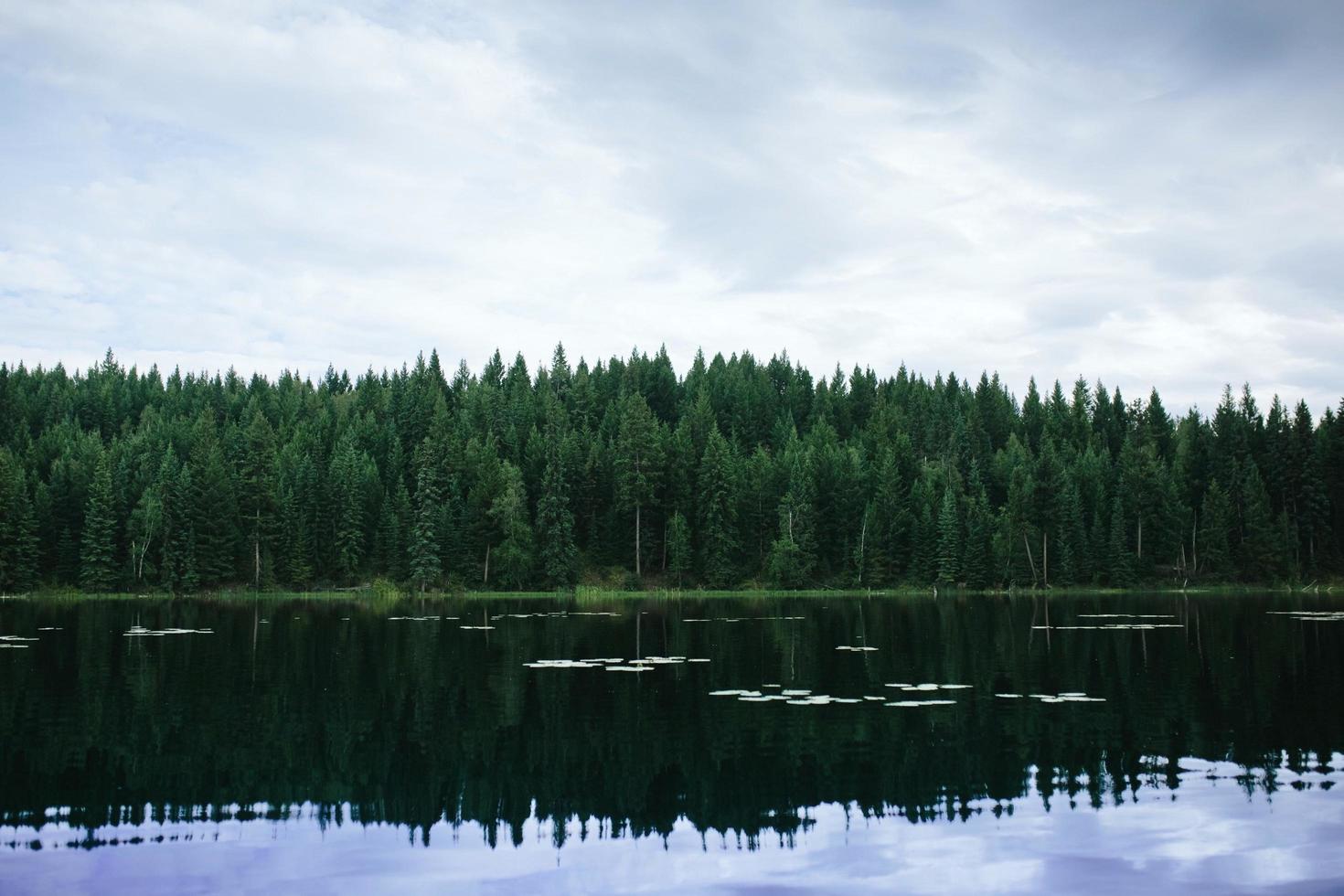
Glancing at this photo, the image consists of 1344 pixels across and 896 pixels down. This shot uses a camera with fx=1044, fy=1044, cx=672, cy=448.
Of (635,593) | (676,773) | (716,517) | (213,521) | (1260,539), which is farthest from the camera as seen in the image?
(716,517)

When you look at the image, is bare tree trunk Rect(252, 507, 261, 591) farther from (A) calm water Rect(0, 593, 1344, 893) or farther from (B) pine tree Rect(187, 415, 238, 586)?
(A) calm water Rect(0, 593, 1344, 893)

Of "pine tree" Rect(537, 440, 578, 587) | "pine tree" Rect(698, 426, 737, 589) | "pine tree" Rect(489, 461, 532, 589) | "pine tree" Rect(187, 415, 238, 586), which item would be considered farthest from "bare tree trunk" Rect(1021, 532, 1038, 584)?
"pine tree" Rect(187, 415, 238, 586)

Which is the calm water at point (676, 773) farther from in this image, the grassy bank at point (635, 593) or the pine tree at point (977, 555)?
the pine tree at point (977, 555)

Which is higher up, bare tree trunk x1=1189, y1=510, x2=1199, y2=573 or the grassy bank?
bare tree trunk x1=1189, y1=510, x2=1199, y2=573

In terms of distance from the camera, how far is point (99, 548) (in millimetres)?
111000

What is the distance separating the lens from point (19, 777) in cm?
1928

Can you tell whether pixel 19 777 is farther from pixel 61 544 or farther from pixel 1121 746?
pixel 61 544

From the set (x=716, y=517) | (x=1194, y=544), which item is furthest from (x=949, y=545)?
(x=1194, y=544)

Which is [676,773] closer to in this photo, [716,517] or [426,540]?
[426,540]

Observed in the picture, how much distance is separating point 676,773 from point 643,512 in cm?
10815

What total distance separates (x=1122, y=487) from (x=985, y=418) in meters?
49.8

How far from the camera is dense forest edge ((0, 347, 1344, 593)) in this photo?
115 m

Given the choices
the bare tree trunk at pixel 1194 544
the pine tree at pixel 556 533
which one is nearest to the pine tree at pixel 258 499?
Answer: the pine tree at pixel 556 533

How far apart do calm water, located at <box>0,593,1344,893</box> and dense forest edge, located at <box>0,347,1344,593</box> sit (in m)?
78.5
